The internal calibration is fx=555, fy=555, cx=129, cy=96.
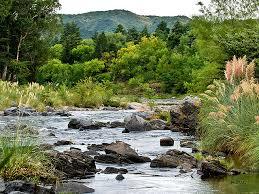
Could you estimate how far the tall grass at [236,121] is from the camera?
40.2 feet

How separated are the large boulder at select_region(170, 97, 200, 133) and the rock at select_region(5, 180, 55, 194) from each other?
45.9 ft

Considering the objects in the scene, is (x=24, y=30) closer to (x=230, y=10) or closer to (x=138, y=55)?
(x=230, y=10)

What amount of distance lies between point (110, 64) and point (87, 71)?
7.80m

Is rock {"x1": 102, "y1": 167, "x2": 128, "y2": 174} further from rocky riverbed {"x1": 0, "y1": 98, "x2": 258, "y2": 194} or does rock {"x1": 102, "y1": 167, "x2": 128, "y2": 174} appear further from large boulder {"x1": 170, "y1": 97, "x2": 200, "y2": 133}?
large boulder {"x1": 170, "y1": 97, "x2": 200, "y2": 133}

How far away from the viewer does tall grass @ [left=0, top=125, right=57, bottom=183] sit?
968 cm

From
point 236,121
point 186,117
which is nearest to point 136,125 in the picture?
point 186,117

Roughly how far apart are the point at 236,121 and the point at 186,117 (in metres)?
10.4

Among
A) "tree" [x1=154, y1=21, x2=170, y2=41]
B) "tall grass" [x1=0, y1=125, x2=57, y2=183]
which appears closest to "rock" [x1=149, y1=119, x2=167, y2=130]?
"tall grass" [x1=0, y1=125, x2=57, y2=183]

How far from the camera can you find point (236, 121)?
12.9 meters

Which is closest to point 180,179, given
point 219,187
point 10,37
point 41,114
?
point 219,187

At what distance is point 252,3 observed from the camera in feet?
150

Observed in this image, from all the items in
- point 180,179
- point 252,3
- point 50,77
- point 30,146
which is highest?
point 252,3

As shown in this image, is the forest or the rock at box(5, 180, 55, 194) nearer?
the rock at box(5, 180, 55, 194)

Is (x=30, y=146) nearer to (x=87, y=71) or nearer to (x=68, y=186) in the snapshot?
(x=68, y=186)
